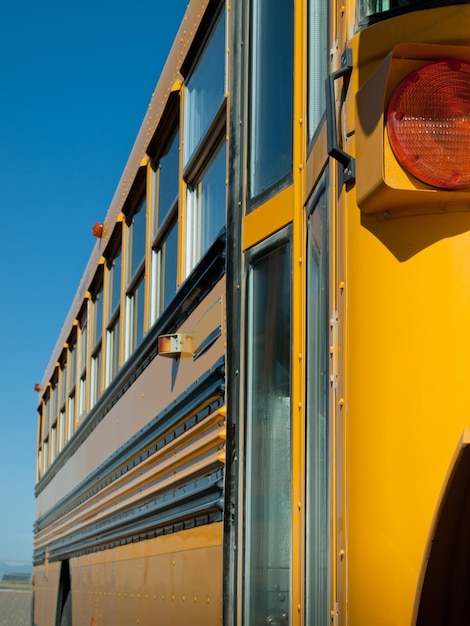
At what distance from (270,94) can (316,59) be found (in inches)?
10.9

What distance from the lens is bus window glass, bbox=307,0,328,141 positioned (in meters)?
2.28

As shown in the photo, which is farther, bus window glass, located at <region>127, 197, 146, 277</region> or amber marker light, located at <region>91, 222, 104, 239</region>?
amber marker light, located at <region>91, 222, 104, 239</region>

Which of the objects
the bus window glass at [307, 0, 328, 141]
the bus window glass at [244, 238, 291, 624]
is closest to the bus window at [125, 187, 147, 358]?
the bus window glass at [244, 238, 291, 624]

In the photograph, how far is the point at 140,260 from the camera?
452 centimetres

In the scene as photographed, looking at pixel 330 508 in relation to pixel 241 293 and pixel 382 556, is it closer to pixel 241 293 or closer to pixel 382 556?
pixel 382 556

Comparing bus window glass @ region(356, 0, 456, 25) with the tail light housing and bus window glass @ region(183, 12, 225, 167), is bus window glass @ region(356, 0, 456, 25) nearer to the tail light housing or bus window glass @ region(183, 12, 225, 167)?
the tail light housing

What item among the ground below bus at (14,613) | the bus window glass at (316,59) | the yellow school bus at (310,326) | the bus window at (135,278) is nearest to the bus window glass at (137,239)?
the bus window at (135,278)

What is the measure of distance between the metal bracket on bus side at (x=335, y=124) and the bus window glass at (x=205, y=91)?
3.32 ft

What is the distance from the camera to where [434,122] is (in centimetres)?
186

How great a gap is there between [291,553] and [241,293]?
0.68 meters

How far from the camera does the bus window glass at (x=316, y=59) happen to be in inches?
89.9

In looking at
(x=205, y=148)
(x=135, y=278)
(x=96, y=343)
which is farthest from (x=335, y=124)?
(x=96, y=343)

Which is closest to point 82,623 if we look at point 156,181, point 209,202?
point 156,181

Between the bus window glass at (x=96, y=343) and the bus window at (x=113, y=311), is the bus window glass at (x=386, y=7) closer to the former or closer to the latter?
the bus window at (x=113, y=311)
